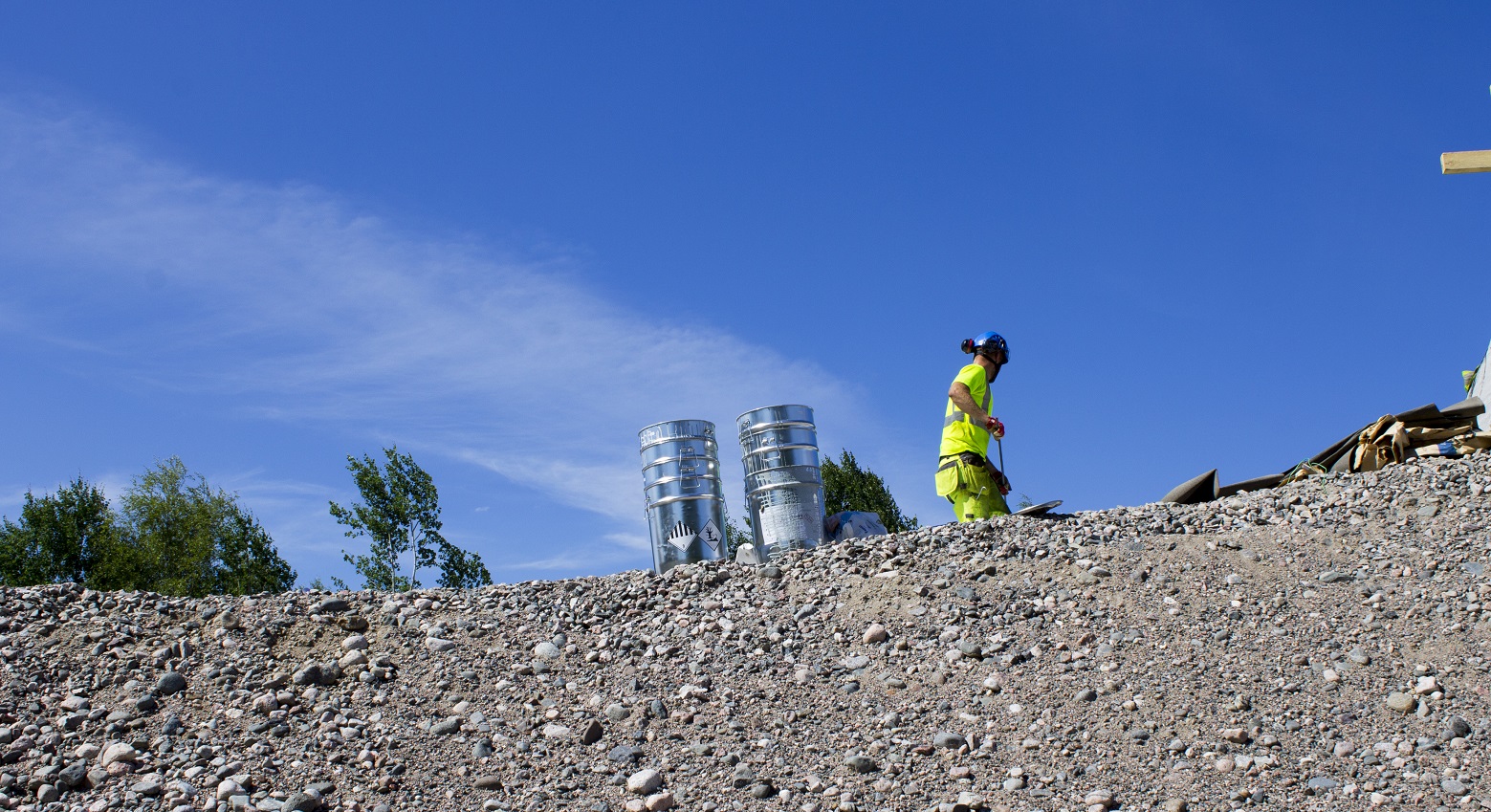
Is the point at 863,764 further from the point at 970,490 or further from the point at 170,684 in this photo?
the point at 170,684

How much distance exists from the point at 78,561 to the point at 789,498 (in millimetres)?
23673

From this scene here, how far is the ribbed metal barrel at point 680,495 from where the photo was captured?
419 inches

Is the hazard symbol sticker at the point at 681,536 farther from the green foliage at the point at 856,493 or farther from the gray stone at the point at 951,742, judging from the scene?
the green foliage at the point at 856,493

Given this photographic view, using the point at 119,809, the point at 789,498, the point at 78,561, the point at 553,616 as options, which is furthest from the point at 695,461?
the point at 78,561

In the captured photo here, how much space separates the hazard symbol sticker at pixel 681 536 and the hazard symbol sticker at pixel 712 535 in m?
0.10

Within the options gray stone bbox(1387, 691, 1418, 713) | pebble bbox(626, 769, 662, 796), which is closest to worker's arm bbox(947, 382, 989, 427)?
gray stone bbox(1387, 691, 1418, 713)

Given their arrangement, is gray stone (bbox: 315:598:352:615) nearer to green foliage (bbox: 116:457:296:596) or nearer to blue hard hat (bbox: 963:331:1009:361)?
blue hard hat (bbox: 963:331:1009:361)

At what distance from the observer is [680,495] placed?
10.7 metres

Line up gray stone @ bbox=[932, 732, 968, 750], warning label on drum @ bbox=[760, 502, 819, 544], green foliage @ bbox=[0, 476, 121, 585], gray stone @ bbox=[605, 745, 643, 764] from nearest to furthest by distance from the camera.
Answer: gray stone @ bbox=[932, 732, 968, 750] → gray stone @ bbox=[605, 745, 643, 764] → warning label on drum @ bbox=[760, 502, 819, 544] → green foliage @ bbox=[0, 476, 121, 585]

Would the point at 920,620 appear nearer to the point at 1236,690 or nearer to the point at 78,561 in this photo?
the point at 1236,690

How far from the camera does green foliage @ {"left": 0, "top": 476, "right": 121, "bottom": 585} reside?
87.9ft

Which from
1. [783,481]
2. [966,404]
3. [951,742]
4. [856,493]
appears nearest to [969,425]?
[966,404]

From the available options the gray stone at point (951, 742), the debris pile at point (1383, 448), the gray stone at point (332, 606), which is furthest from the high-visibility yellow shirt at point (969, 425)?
the gray stone at point (332, 606)

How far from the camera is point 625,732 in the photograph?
7703 mm
